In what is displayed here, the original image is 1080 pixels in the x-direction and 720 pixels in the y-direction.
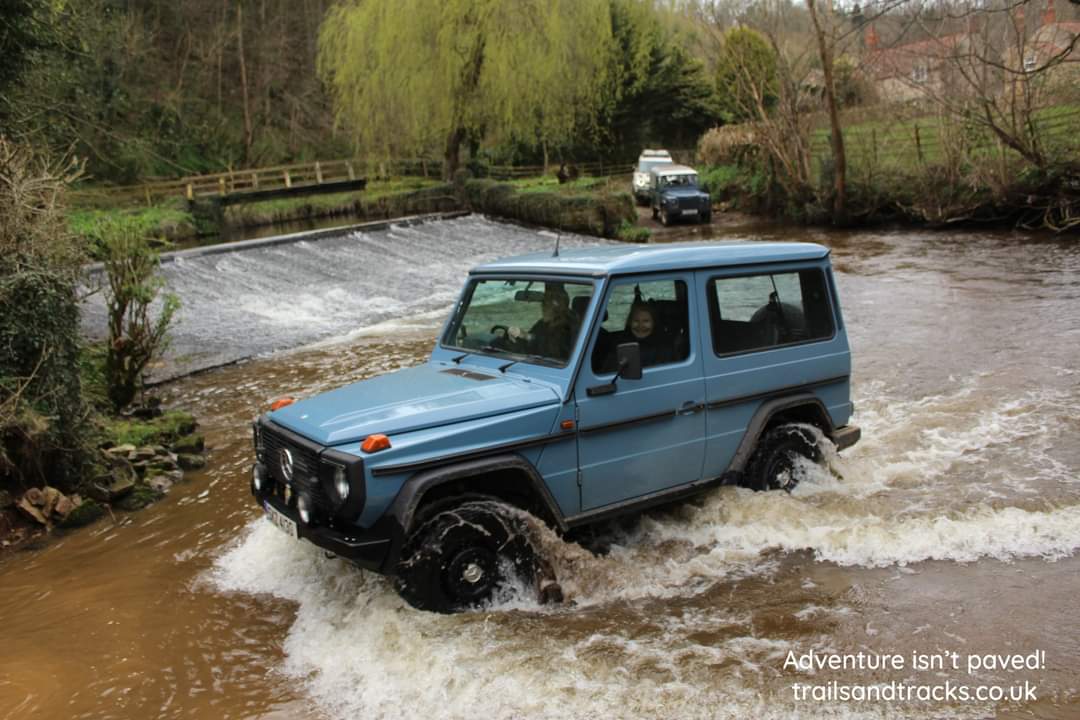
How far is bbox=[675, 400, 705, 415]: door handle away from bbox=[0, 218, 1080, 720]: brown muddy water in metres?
0.84

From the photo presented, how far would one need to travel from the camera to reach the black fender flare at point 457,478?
4348mm

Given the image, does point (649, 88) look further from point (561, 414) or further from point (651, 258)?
point (561, 414)

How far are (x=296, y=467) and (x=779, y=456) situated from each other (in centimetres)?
348

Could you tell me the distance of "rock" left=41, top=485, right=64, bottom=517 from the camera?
22.8 feet

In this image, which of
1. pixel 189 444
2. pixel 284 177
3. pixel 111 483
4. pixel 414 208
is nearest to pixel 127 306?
pixel 189 444

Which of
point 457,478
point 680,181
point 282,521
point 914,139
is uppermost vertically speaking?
point 914,139

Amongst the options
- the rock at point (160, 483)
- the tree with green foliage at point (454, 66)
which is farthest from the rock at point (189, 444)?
the tree with green foliage at point (454, 66)

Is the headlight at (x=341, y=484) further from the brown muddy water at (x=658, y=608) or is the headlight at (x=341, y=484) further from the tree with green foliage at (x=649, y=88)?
the tree with green foliage at (x=649, y=88)

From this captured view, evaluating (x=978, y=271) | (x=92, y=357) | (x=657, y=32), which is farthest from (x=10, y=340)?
(x=657, y=32)

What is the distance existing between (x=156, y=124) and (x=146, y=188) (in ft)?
29.2

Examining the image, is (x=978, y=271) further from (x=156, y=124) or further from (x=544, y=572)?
(x=156, y=124)

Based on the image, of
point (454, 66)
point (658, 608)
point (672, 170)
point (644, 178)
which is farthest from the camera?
point (644, 178)

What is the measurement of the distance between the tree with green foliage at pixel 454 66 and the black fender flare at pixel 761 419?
23910mm

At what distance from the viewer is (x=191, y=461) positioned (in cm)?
848
